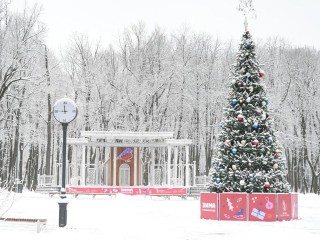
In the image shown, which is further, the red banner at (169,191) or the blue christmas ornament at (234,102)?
the red banner at (169,191)

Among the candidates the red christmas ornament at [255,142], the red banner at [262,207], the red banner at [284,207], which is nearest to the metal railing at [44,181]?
the red christmas ornament at [255,142]

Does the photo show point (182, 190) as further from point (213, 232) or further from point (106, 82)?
point (213, 232)

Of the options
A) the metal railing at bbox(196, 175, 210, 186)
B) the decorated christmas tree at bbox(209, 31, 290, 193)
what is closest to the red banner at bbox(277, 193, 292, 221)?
the decorated christmas tree at bbox(209, 31, 290, 193)

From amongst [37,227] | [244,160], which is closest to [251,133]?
[244,160]

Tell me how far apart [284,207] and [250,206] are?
53.2 inches

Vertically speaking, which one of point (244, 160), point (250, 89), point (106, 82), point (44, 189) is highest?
point (106, 82)

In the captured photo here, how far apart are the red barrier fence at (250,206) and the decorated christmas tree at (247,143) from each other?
1.59ft

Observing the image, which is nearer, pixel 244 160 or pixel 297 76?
pixel 244 160

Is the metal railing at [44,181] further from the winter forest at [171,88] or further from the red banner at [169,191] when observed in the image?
the red banner at [169,191]

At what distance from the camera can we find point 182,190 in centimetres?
3578

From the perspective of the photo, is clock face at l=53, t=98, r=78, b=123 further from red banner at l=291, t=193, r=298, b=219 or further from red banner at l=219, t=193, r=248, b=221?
red banner at l=291, t=193, r=298, b=219

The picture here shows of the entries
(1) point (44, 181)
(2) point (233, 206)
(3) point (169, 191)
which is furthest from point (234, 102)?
(1) point (44, 181)

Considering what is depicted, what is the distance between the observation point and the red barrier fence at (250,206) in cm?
1759

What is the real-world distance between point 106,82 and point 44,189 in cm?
1331
